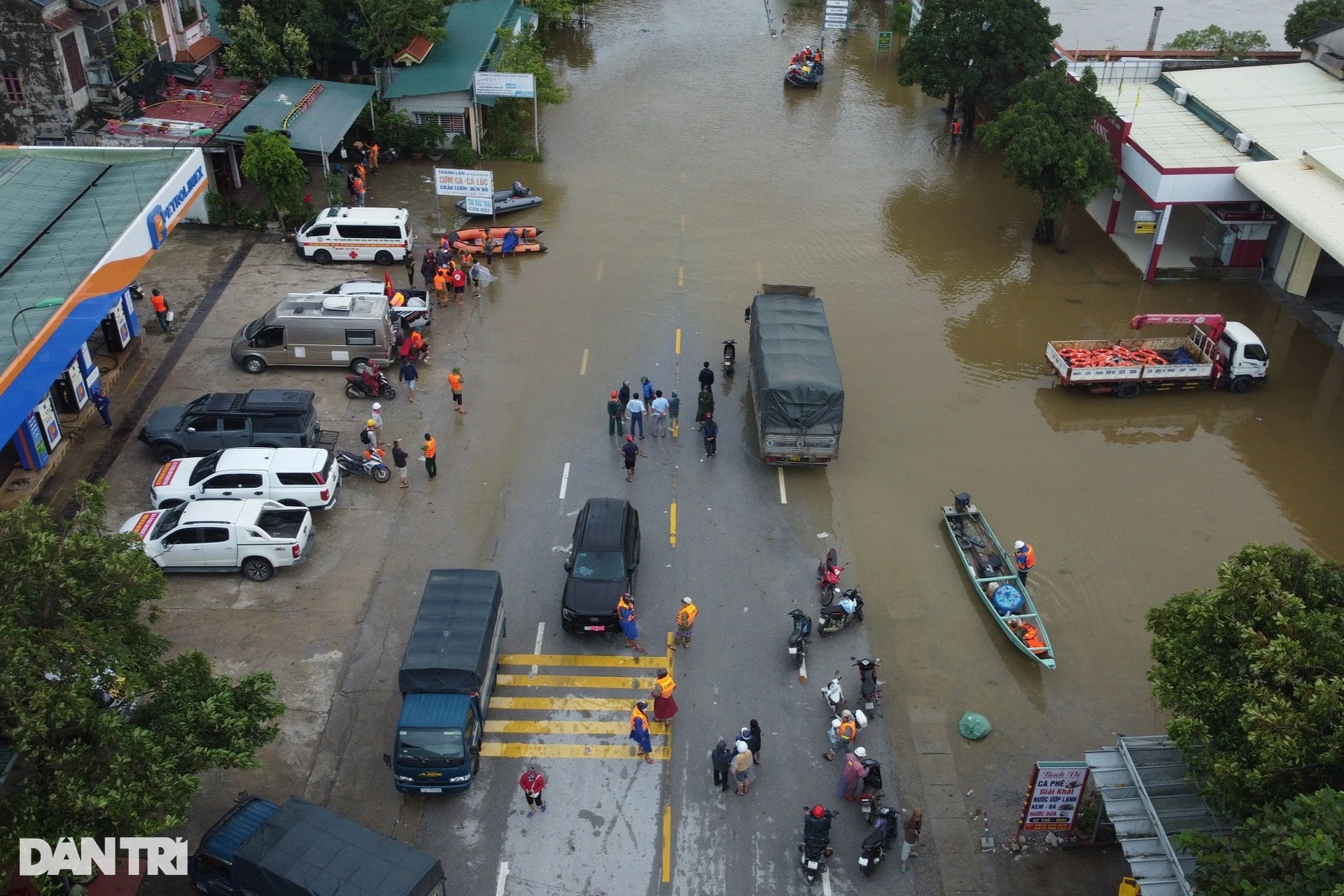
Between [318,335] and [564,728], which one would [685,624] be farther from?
[318,335]

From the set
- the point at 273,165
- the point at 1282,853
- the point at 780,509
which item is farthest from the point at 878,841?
the point at 273,165

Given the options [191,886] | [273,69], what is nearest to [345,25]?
[273,69]

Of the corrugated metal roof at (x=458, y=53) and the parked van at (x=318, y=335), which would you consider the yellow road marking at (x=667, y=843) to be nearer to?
the parked van at (x=318, y=335)

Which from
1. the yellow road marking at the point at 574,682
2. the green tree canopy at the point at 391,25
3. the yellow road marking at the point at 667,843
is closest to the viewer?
the yellow road marking at the point at 667,843

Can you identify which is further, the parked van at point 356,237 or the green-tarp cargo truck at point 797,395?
the parked van at point 356,237

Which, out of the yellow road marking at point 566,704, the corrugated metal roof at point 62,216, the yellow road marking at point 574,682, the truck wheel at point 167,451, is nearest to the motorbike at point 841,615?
the yellow road marking at point 574,682

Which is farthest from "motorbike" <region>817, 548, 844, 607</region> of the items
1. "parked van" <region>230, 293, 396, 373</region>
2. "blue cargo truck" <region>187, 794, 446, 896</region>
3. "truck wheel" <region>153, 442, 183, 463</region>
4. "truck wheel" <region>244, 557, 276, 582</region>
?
"truck wheel" <region>153, 442, 183, 463</region>
